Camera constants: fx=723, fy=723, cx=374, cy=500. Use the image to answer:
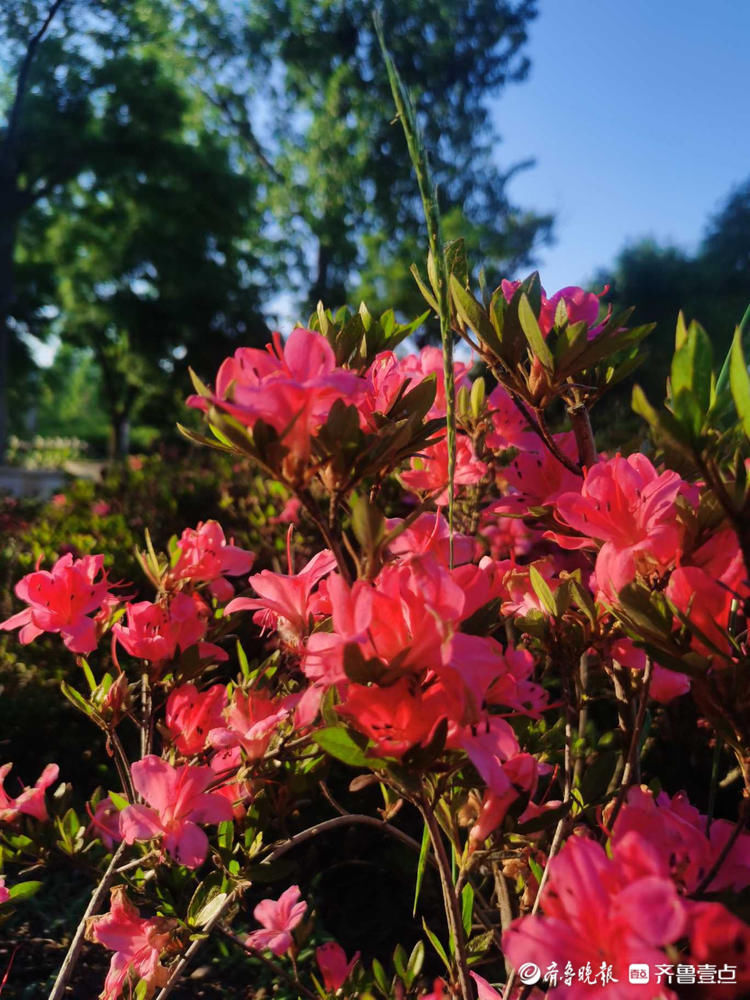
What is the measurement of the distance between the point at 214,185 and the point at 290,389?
18.6 m

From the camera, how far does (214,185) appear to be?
56.6 feet

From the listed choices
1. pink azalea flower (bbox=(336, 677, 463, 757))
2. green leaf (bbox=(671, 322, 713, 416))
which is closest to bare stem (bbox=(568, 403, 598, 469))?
green leaf (bbox=(671, 322, 713, 416))

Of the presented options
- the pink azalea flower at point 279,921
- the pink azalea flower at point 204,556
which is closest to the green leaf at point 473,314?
the pink azalea flower at point 204,556

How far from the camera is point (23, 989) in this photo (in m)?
1.66

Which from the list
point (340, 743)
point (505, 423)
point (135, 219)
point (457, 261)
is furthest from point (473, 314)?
point (135, 219)

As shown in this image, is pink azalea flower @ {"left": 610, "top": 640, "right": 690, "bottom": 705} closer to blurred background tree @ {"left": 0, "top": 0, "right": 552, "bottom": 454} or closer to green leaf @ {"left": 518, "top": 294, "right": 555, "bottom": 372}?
green leaf @ {"left": 518, "top": 294, "right": 555, "bottom": 372}

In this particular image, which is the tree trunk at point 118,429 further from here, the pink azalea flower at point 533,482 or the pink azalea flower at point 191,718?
the pink azalea flower at point 533,482

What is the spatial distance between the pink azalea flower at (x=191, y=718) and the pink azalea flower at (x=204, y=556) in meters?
0.17

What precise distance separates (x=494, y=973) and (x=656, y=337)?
19197 millimetres

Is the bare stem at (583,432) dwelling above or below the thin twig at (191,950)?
above

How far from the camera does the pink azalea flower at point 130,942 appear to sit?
3.15 feet

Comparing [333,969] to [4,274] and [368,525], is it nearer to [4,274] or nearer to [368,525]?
[368,525]

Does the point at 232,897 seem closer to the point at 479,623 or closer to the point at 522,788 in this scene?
the point at 522,788

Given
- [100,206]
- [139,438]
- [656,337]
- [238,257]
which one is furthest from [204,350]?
[139,438]
